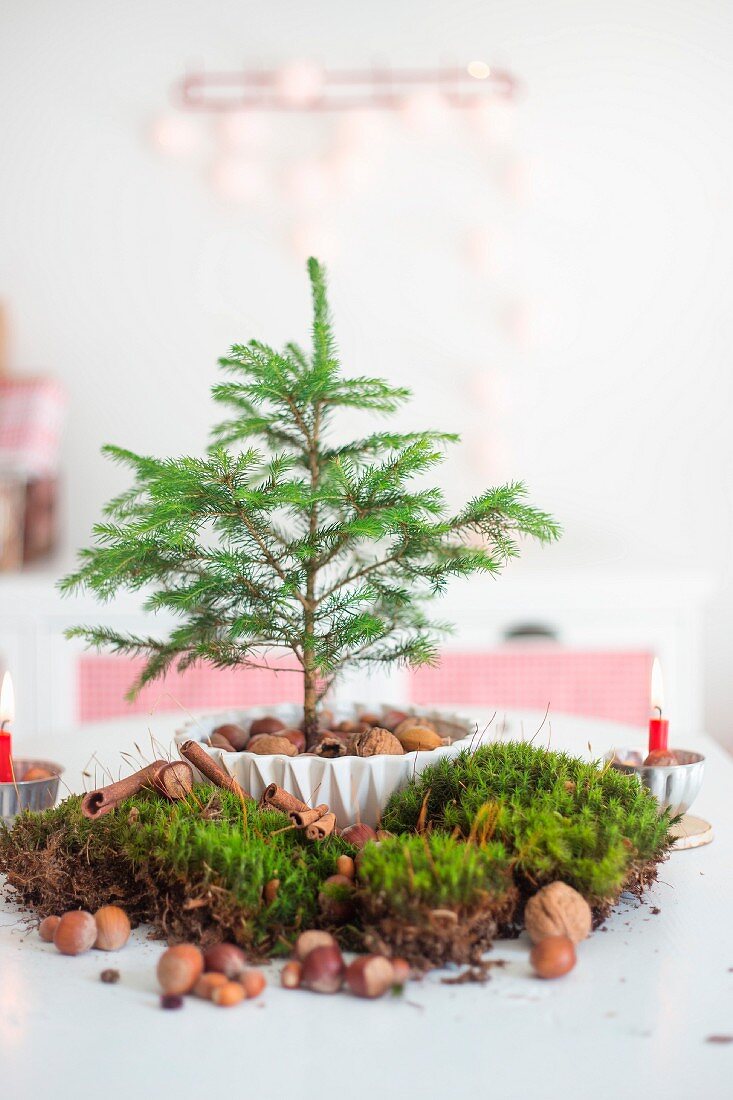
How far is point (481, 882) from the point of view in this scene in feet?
2.08

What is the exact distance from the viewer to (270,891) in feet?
2.17

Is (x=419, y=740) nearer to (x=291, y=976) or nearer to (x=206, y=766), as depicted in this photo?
(x=206, y=766)

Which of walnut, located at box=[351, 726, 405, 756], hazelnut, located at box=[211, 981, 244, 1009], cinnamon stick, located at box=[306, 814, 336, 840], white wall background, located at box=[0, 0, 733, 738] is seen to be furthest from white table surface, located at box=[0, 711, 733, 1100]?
white wall background, located at box=[0, 0, 733, 738]

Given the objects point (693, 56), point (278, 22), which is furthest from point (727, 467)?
point (278, 22)

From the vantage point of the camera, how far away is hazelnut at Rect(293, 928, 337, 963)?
0.63 meters

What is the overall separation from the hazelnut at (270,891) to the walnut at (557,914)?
160 mm

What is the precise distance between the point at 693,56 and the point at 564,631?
1.49m

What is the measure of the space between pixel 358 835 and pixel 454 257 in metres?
2.12

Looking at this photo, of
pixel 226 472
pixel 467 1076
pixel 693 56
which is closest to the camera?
pixel 467 1076

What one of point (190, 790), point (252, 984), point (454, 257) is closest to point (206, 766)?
point (190, 790)

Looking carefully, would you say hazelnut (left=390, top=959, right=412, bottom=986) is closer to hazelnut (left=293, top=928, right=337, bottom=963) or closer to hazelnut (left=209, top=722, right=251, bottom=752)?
hazelnut (left=293, top=928, right=337, bottom=963)

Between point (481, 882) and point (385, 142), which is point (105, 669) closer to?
point (385, 142)

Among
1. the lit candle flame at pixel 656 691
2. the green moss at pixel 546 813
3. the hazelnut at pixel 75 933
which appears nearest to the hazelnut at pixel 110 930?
the hazelnut at pixel 75 933

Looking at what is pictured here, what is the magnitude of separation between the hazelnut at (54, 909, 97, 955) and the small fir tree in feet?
0.89
